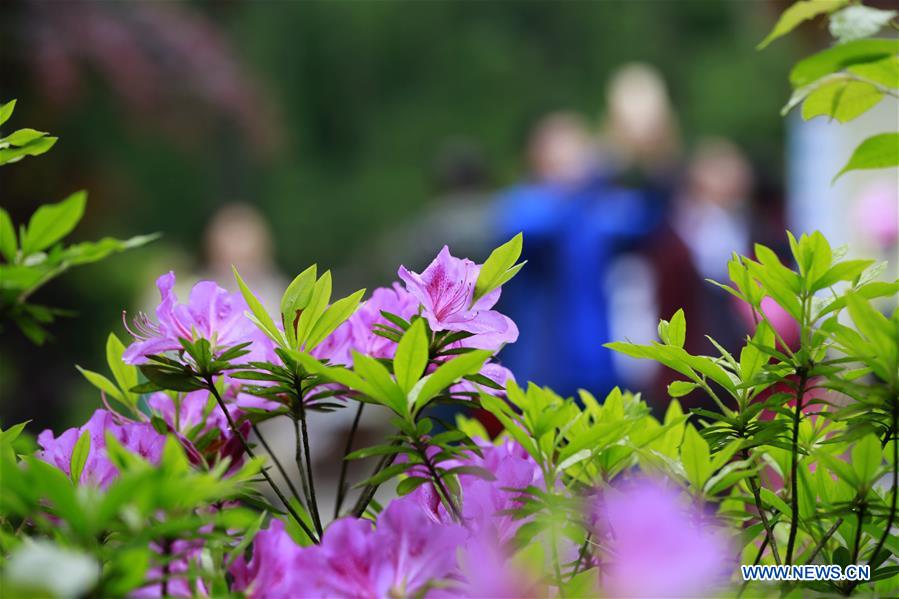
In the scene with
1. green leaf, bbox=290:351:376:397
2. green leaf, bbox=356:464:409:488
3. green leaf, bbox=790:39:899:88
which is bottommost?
green leaf, bbox=356:464:409:488

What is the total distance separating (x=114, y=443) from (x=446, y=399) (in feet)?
0.72

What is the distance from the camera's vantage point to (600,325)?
3854mm

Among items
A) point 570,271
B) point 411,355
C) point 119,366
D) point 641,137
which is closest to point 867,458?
point 411,355

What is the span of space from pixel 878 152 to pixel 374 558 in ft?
1.24

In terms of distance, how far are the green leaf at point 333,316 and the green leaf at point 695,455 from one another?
0.22 meters

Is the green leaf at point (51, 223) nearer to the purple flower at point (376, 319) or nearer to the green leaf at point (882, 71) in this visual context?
the purple flower at point (376, 319)

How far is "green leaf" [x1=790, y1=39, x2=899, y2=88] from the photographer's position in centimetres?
63

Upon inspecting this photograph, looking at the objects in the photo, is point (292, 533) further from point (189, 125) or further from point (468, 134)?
point (468, 134)

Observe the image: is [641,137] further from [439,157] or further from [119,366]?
[119,366]

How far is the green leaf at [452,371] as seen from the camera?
23.5 inches

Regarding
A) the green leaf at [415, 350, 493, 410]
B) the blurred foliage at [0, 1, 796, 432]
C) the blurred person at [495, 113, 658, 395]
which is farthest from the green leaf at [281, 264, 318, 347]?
the blurred foliage at [0, 1, 796, 432]

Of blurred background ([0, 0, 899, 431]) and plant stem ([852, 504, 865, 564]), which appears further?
blurred background ([0, 0, 899, 431])

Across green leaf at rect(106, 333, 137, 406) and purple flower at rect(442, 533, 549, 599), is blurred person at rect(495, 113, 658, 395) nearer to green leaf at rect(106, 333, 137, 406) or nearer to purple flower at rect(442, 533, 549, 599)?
green leaf at rect(106, 333, 137, 406)

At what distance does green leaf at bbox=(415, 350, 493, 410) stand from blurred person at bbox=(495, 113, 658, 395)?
→ 3.10m
